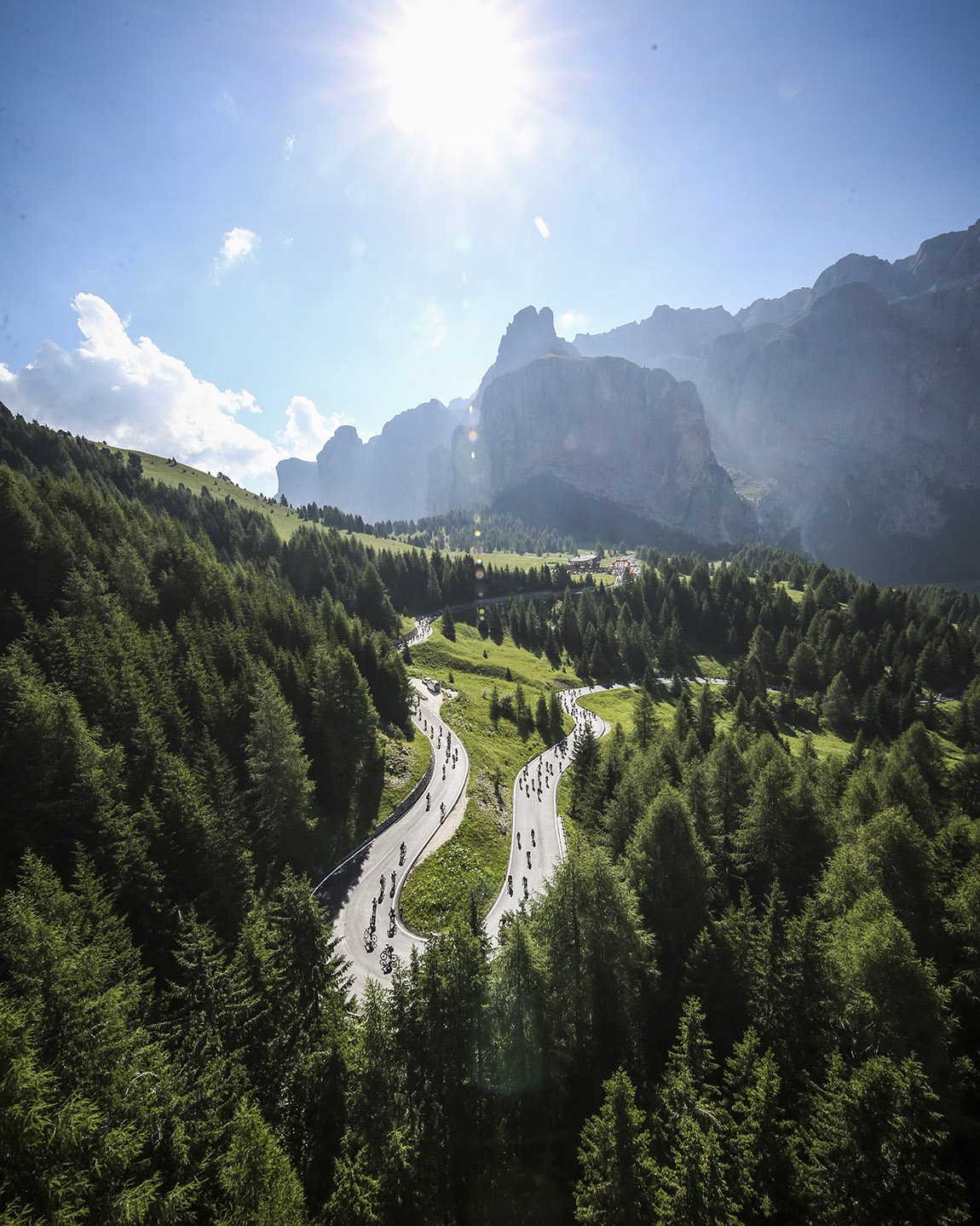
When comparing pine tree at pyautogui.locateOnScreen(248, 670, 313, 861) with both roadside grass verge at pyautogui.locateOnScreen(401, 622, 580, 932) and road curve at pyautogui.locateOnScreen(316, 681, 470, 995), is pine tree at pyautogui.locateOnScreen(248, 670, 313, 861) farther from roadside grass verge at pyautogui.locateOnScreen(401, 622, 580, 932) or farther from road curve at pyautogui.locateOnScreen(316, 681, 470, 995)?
roadside grass verge at pyautogui.locateOnScreen(401, 622, 580, 932)

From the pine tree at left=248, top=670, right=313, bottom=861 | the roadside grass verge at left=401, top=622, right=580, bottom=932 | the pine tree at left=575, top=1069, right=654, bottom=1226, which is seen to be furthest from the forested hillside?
the roadside grass verge at left=401, top=622, right=580, bottom=932

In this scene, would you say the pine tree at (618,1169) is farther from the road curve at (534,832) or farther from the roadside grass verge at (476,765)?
the road curve at (534,832)

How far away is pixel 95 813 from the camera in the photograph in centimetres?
2853

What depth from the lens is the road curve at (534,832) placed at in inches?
1550

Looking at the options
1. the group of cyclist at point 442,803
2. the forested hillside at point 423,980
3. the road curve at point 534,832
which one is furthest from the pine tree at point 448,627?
the forested hillside at point 423,980

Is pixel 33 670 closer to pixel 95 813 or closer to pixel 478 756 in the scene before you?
pixel 95 813

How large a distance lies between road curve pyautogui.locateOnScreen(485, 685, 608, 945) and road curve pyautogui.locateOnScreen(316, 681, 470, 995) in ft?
20.5

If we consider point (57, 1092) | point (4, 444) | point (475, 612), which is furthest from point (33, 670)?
point (4, 444)

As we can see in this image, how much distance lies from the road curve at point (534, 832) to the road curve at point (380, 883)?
6262 millimetres

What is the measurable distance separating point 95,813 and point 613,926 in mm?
29326

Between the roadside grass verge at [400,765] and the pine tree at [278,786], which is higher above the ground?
the pine tree at [278,786]

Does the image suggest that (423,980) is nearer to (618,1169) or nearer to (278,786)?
(618,1169)

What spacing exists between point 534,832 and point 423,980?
3099cm

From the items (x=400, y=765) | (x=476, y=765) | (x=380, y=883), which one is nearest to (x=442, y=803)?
(x=400, y=765)
